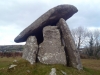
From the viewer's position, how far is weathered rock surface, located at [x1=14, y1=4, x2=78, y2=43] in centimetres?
1470

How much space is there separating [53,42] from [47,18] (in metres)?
2.05

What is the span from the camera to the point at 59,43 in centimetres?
1464

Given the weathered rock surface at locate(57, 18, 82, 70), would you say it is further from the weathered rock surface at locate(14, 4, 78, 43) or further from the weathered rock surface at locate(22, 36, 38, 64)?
the weathered rock surface at locate(22, 36, 38, 64)

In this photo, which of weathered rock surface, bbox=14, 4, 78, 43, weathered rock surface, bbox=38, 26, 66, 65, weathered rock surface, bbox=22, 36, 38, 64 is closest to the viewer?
weathered rock surface, bbox=38, 26, 66, 65

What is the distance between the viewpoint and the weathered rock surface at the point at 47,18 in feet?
48.2

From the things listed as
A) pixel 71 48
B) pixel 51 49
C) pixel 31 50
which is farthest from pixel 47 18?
pixel 71 48

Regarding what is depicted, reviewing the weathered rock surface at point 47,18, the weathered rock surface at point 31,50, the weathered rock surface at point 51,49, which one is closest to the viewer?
the weathered rock surface at point 51,49

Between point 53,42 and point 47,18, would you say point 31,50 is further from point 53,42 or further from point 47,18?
point 47,18

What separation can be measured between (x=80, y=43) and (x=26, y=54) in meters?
55.8

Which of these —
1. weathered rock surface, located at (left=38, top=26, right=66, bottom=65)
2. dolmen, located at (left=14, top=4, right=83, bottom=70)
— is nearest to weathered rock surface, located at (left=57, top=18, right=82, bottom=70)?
dolmen, located at (left=14, top=4, right=83, bottom=70)

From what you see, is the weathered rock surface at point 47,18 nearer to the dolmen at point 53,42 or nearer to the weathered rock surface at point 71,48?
the dolmen at point 53,42

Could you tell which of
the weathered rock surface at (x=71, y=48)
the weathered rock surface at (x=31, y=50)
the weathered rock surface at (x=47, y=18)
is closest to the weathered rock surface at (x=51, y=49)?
the weathered rock surface at (x=31, y=50)

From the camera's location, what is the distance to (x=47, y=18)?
579 inches

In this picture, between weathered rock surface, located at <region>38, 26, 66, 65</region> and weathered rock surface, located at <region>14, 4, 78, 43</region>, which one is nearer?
weathered rock surface, located at <region>38, 26, 66, 65</region>
